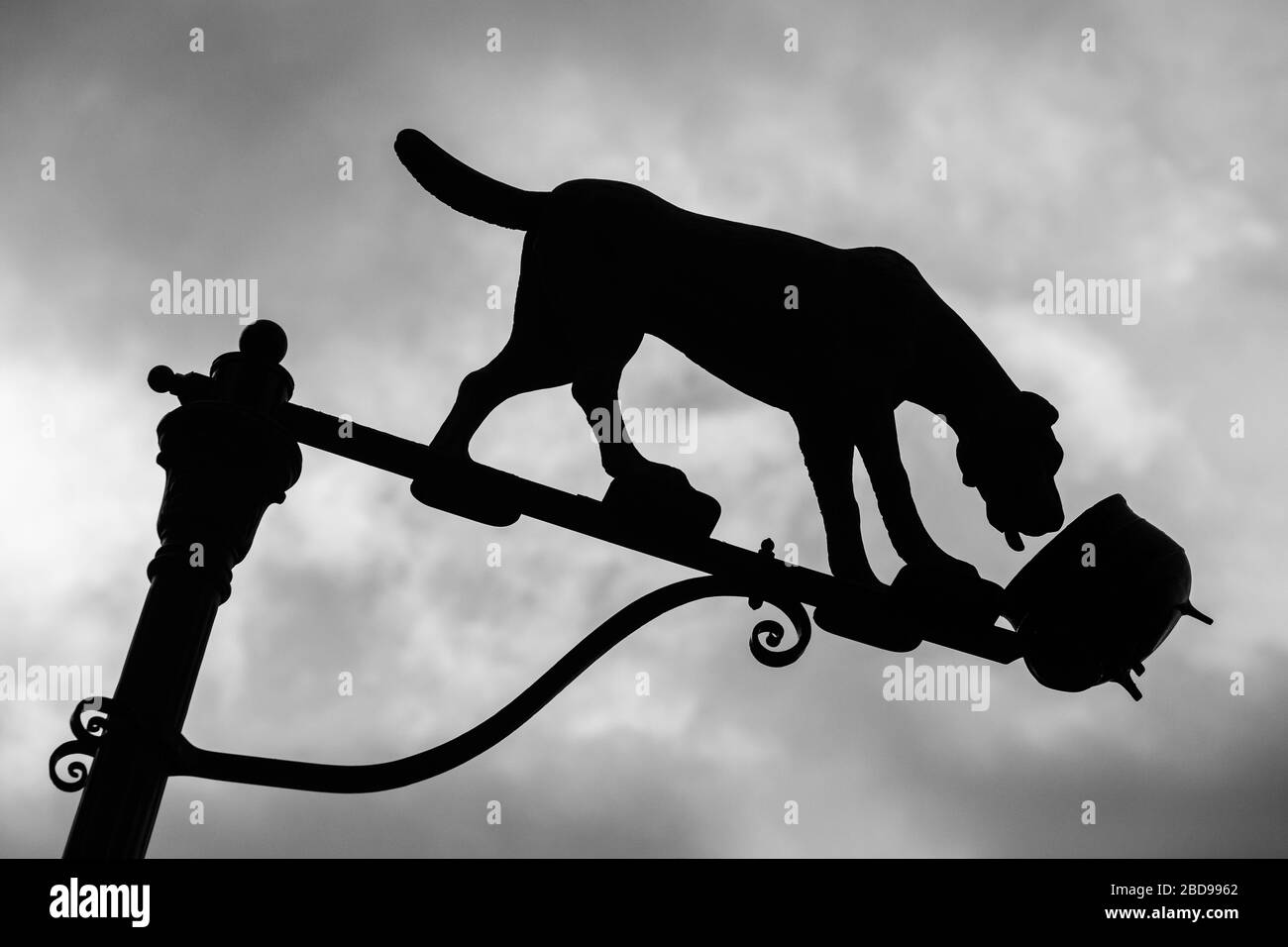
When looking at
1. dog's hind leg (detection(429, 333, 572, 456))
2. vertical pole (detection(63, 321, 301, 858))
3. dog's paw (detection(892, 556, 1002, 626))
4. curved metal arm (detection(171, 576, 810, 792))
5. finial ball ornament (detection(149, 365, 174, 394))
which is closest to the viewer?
vertical pole (detection(63, 321, 301, 858))

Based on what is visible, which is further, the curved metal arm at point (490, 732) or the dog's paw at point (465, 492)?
the dog's paw at point (465, 492)

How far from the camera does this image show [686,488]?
3088mm

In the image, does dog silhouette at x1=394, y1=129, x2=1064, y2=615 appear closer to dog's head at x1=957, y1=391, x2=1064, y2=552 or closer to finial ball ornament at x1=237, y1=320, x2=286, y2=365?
dog's head at x1=957, y1=391, x2=1064, y2=552

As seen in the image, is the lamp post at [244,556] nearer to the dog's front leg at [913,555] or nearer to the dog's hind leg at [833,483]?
the dog's front leg at [913,555]

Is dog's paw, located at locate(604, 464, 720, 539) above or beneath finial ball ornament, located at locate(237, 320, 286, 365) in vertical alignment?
beneath

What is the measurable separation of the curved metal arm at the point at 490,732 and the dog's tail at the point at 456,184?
134cm

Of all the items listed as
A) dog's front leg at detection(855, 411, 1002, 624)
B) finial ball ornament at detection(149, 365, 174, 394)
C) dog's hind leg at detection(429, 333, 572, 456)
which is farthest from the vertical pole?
dog's front leg at detection(855, 411, 1002, 624)

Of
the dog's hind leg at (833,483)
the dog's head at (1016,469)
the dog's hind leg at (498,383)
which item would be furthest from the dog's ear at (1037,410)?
the dog's hind leg at (498,383)

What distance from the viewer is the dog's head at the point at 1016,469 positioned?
3732 mm

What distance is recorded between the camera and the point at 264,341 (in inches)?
113

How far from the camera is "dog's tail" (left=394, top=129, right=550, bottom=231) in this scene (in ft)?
11.5

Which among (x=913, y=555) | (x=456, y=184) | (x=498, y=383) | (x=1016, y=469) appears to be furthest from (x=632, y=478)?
(x=1016, y=469)

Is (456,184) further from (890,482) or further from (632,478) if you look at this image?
(890,482)
